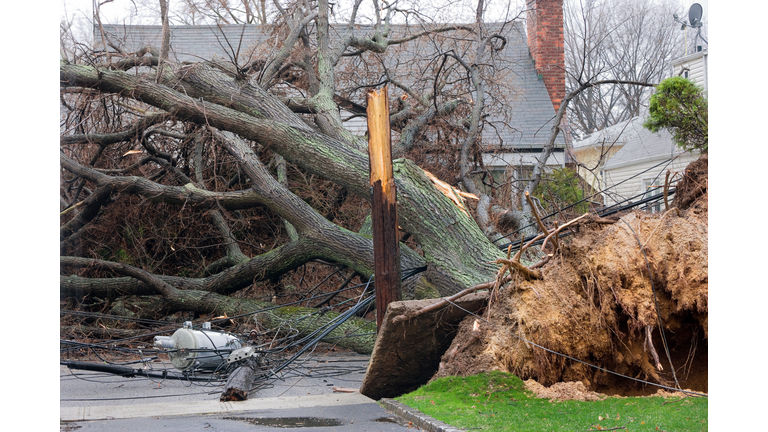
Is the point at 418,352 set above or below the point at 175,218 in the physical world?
below

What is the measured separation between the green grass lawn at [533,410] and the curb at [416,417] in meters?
0.07

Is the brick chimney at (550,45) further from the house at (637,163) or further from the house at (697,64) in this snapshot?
the house at (697,64)

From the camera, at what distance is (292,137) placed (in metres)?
9.10

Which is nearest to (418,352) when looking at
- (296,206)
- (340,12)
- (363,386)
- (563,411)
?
(363,386)

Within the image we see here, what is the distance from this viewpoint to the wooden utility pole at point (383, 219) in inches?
272

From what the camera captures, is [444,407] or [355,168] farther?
[355,168]

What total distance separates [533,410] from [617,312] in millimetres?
1194

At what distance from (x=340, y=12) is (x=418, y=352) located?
867 cm

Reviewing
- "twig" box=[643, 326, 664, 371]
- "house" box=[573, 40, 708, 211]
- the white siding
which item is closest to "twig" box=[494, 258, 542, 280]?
"twig" box=[643, 326, 664, 371]

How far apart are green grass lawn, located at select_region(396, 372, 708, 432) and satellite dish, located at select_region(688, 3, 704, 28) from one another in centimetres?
633

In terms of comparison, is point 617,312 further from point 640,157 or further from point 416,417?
point 640,157

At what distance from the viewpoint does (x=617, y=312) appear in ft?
18.5

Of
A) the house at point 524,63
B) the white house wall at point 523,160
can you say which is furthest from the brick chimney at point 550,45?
the white house wall at point 523,160
